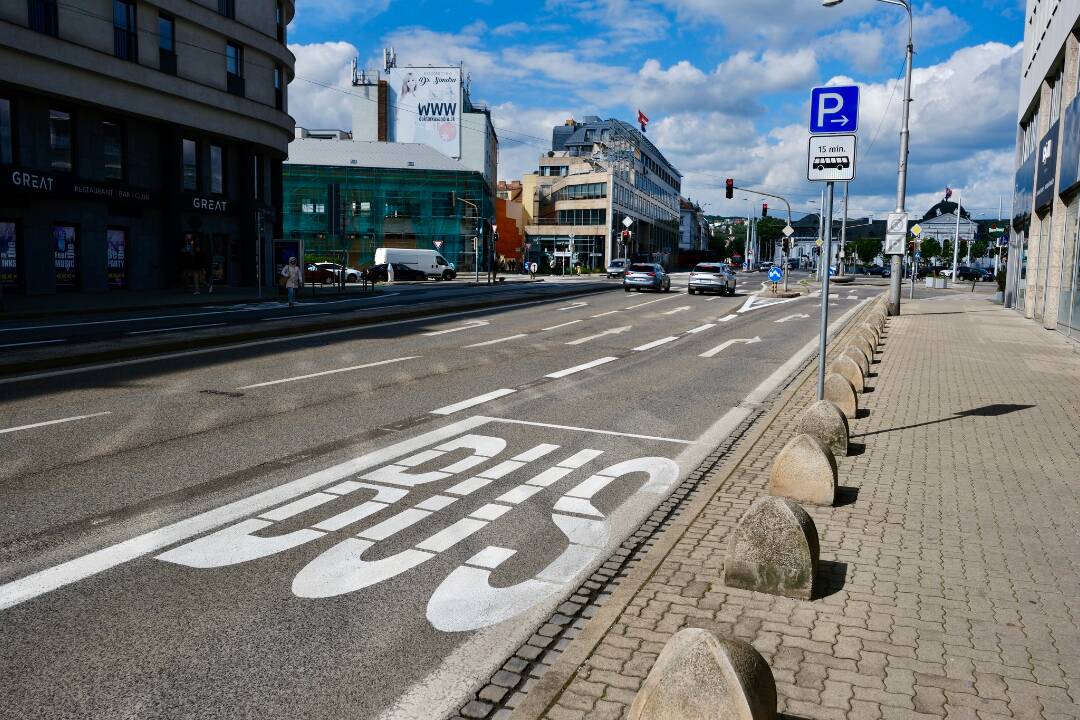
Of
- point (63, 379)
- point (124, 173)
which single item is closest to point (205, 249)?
point (124, 173)

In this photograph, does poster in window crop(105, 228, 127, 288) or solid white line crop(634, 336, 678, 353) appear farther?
poster in window crop(105, 228, 127, 288)

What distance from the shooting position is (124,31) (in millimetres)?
32656

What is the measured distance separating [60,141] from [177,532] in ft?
100

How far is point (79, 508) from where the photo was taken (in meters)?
5.96

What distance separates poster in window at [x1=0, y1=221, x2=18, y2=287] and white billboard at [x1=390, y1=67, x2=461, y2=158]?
7211cm

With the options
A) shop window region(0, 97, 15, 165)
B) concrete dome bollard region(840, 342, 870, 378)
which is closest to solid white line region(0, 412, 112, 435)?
concrete dome bollard region(840, 342, 870, 378)

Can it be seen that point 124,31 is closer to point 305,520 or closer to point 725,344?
point 725,344

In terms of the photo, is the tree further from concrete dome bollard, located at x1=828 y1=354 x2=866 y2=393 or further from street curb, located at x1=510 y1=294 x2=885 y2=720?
street curb, located at x1=510 y1=294 x2=885 y2=720

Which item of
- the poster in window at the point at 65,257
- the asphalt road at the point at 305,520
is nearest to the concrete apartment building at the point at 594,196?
the poster in window at the point at 65,257

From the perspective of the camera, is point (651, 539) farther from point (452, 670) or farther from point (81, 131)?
point (81, 131)

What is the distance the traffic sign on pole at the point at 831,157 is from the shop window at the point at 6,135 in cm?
2838

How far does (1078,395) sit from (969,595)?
29.3ft

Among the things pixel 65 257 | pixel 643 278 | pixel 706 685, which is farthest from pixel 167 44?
pixel 706 685

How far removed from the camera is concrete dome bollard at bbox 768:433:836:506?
6.56 meters
